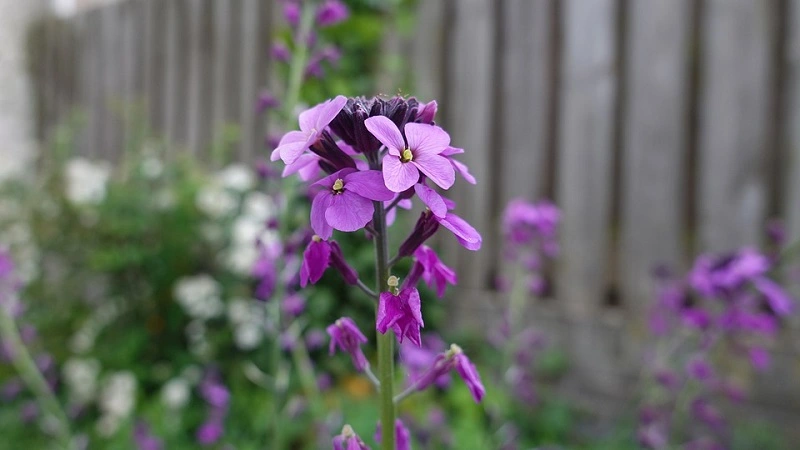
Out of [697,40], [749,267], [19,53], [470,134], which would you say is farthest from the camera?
[19,53]

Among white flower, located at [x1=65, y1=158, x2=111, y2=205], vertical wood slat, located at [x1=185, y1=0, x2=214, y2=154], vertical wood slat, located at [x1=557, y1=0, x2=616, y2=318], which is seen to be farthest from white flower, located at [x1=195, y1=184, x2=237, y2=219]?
vertical wood slat, located at [x1=557, y1=0, x2=616, y2=318]

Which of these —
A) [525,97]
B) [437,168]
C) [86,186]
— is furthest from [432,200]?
[86,186]

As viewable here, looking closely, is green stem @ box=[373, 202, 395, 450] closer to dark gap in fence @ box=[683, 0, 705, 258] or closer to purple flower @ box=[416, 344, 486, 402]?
purple flower @ box=[416, 344, 486, 402]

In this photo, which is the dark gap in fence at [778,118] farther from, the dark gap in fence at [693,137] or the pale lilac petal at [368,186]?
the pale lilac petal at [368,186]

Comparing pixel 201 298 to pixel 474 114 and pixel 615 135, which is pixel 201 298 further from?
pixel 615 135

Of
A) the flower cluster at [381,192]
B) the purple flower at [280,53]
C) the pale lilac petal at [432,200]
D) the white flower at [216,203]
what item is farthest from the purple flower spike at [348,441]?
the white flower at [216,203]

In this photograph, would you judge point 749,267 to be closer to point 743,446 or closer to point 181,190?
point 743,446

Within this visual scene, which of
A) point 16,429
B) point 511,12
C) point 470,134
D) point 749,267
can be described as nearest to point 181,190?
point 16,429
